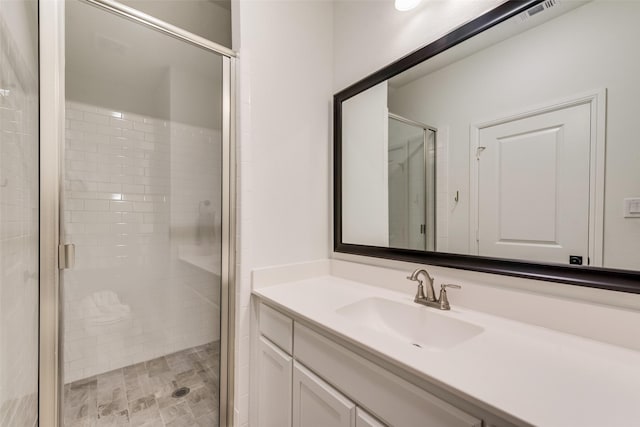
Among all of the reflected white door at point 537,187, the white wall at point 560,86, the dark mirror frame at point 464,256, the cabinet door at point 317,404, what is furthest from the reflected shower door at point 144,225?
the reflected white door at point 537,187

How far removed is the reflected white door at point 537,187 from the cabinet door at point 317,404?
75cm

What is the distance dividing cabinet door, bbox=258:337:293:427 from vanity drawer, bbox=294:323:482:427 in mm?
139

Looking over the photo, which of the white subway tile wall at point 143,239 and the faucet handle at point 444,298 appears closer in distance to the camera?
→ the faucet handle at point 444,298

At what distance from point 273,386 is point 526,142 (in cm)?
139

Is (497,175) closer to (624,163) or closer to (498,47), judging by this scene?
(624,163)

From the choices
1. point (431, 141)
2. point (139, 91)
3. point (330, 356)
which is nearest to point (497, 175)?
point (431, 141)

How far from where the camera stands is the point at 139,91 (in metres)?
1.38

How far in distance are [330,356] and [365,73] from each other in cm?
144

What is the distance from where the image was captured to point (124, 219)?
50.7 inches

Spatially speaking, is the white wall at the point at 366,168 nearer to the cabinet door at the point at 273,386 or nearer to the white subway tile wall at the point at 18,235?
the cabinet door at the point at 273,386

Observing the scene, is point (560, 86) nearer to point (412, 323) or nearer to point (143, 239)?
point (412, 323)

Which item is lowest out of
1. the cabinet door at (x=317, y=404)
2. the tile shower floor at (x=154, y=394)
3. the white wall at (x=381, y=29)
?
the tile shower floor at (x=154, y=394)

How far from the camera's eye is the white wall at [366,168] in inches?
55.7

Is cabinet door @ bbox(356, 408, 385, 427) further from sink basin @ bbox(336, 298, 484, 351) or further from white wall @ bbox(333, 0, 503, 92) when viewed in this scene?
white wall @ bbox(333, 0, 503, 92)
